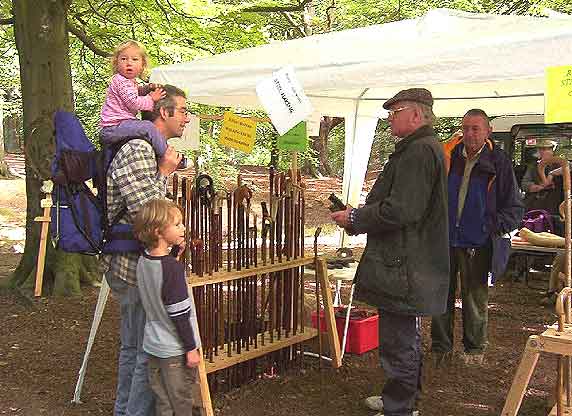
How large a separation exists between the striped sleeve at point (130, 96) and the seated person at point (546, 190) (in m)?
5.94

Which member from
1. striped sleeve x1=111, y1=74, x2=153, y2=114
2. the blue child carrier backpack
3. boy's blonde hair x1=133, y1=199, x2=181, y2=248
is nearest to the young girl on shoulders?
striped sleeve x1=111, y1=74, x2=153, y2=114

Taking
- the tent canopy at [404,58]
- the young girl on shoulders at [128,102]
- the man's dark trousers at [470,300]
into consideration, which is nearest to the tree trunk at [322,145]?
the tent canopy at [404,58]

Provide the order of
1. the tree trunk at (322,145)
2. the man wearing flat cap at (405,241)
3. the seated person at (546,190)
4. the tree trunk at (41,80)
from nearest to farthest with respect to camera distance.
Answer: the man wearing flat cap at (405,241), the tree trunk at (41,80), the seated person at (546,190), the tree trunk at (322,145)

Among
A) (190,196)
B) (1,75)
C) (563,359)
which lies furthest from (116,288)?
(1,75)

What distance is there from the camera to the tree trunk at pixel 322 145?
61.0 ft

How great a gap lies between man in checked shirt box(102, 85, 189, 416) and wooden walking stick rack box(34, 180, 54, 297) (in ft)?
9.27

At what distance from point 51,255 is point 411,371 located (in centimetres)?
455

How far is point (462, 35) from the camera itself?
3852 mm

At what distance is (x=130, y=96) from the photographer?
3.28 metres

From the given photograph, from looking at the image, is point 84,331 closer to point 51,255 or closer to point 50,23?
point 51,255

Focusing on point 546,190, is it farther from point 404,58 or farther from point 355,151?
point 404,58

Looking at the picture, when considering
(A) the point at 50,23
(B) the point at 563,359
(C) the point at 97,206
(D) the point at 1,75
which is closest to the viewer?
(B) the point at 563,359

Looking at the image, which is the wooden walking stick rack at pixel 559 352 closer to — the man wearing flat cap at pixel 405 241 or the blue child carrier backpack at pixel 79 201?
the man wearing flat cap at pixel 405 241

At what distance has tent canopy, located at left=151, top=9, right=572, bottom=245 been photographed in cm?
335
